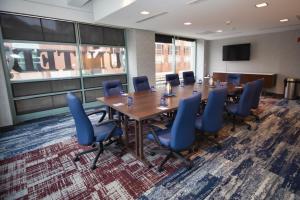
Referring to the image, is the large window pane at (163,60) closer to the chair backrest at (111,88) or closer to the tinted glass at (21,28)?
the chair backrest at (111,88)

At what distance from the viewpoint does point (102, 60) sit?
5363 mm

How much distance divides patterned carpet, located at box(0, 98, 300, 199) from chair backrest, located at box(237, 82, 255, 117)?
0.44m

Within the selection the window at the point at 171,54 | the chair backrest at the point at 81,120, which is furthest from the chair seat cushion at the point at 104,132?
the window at the point at 171,54

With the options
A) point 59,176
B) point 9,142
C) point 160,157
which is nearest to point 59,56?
point 9,142

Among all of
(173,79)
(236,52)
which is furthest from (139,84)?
(236,52)

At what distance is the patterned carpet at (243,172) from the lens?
70.3 inches

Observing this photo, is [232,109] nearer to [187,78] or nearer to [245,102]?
[245,102]

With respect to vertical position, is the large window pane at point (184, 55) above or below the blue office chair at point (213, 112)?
above

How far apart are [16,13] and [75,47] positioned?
1377 millimetres

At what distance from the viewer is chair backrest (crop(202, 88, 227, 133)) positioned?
87.7 inches

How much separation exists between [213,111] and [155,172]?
3.65 feet

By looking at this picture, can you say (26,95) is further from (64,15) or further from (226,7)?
(226,7)

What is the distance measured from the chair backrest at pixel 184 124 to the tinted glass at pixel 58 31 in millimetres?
4024

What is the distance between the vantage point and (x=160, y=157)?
2.48 meters
